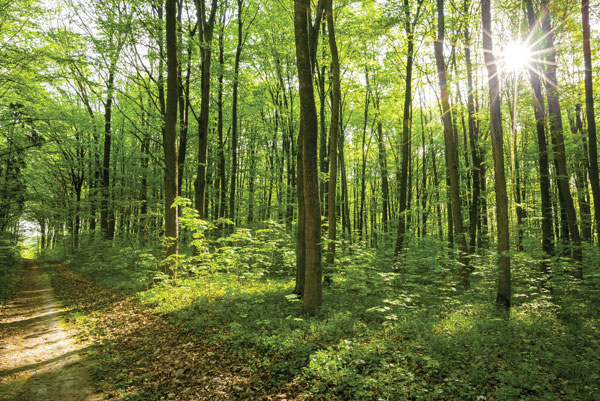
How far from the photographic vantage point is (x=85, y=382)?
4805 mm

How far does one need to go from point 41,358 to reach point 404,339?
752cm

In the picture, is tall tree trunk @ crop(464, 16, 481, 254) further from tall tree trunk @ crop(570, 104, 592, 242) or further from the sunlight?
tall tree trunk @ crop(570, 104, 592, 242)

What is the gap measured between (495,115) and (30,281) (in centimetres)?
2145

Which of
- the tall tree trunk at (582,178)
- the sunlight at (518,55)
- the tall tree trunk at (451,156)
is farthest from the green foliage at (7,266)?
the tall tree trunk at (582,178)

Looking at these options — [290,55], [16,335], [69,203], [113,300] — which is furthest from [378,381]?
[69,203]

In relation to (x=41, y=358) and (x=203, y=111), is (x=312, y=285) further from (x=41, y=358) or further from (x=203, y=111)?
(x=203, y=111)

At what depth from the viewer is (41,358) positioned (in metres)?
5.61

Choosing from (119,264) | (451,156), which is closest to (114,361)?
(119,264)

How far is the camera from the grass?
413 cm

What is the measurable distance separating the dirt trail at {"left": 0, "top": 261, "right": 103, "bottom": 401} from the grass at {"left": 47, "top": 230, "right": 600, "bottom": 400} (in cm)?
206

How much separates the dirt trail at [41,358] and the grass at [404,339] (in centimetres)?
206

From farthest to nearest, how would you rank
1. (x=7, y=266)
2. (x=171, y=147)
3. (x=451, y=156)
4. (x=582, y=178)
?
1. (x=582, y=178)
2. (x=7, y=266)
3. (x=451, y=156)
4. (x=171, y=147)

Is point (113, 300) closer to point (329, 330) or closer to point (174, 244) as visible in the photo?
point (174, 244)

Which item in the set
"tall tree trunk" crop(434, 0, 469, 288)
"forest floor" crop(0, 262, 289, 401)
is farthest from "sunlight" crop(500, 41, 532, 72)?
"forest floor" crop(0, 262, 289, 401)
